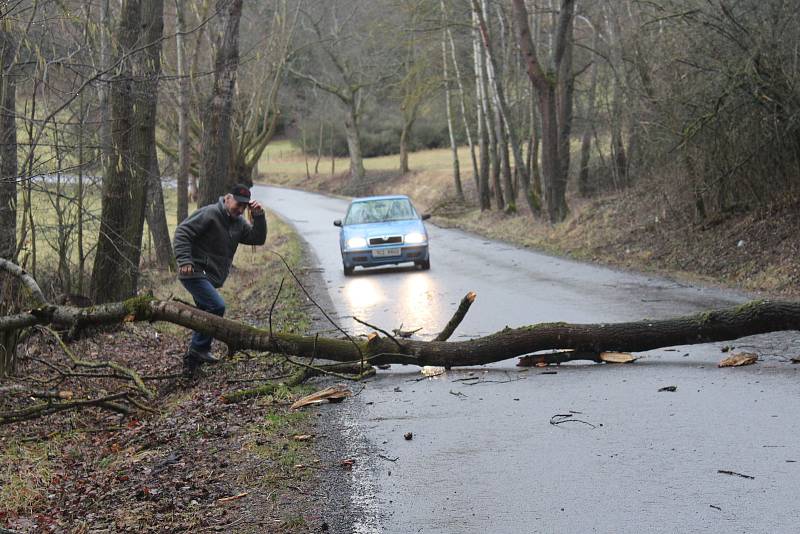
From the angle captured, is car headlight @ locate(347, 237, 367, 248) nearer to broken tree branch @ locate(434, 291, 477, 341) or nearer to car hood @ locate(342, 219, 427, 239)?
car hood @ locate(342, 219, 427, 239)

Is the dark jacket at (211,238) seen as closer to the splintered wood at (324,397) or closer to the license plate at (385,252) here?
the splintered wood at (324,397)

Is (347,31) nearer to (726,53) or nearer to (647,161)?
(647,161)

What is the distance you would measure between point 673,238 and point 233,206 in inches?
549

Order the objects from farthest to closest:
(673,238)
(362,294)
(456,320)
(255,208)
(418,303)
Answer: (673,238) < (362,294) < (418,303) < (255,208) < (456,320)

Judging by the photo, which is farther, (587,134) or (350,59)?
(350,59)

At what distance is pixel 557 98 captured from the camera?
29828mm

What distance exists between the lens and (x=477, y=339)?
926 centimetres

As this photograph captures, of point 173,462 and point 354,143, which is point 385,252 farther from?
point 354,143

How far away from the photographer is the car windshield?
22.6 metres

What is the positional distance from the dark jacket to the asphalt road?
2285mm

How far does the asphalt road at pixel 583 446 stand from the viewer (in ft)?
17.2

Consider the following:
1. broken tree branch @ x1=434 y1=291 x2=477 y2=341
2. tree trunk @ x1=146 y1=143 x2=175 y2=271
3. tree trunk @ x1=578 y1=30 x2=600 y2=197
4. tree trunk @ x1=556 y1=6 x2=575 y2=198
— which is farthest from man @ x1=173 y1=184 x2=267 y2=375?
tree trunk @ x1=578 y1=30 x2=600 y2=197

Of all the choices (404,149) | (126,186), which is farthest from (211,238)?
(404,149)

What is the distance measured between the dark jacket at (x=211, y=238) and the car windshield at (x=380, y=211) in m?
11.7
